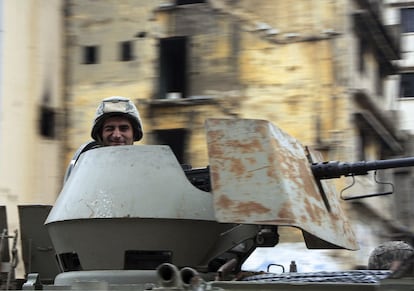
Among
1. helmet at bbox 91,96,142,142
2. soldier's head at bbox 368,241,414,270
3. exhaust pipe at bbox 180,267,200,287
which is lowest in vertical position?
soldier's head at bbox 368,241,414,270

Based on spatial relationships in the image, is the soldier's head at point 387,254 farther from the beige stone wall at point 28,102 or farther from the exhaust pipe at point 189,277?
the beige stone wall at point 28,102

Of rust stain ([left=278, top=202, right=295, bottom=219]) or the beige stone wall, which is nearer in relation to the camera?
rust stain ([left=278, top=202, right=295, bottom=219])

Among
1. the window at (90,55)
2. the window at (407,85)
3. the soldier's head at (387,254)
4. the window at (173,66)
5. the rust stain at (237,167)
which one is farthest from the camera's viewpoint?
the window at (407,85)

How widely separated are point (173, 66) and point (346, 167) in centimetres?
1689

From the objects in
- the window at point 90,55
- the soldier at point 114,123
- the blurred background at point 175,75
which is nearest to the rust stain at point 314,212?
the soldier at point 114,123

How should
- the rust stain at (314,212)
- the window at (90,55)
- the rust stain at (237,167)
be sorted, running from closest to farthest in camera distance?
the rust stain at (237,167)
the rust stain at (314,212)
the window at (90,55)

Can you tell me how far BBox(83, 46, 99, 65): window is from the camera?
22.2 metres

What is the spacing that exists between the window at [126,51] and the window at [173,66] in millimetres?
761

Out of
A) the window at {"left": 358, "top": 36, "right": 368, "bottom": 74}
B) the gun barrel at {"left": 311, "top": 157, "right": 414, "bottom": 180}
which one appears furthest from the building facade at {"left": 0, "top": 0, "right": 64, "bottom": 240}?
the gun barrel at {"left": 311, "top": 157, "right": 414, "bottom": 180}

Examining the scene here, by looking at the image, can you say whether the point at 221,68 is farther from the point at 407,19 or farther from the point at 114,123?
the point at 407,19

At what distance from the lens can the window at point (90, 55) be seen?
2217cm

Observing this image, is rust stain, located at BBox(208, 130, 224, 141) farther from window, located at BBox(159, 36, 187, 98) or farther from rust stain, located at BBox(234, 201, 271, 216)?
window, located at BBox(159, 36, 187, 98)

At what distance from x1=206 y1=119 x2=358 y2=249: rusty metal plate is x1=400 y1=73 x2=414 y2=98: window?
99.2 feet

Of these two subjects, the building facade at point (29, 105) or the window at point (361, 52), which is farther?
the window at point (361, 52)
